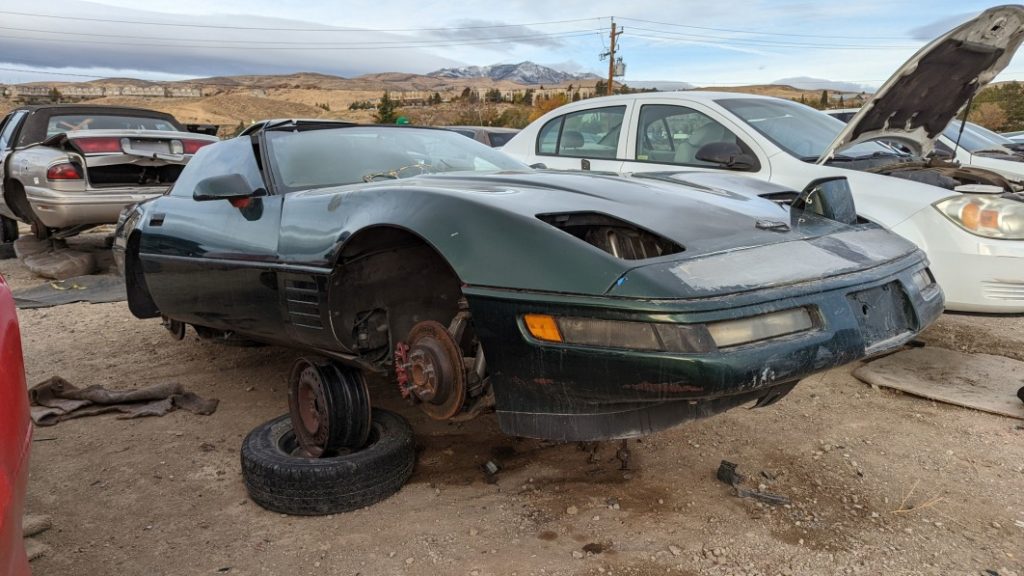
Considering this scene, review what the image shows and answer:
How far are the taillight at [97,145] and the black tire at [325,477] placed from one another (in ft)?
17.3

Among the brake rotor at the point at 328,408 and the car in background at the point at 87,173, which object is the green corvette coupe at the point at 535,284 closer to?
the brake rotor at the point at 328,408

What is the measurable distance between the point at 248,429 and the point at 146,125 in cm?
644

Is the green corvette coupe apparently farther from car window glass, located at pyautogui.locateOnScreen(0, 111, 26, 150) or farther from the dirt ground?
car window glass, located at pyautogui.locateOnScreen(0, 111, 26, 150)

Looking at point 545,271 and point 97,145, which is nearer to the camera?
point 545,271

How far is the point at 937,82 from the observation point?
4109 mm

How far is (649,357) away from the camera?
1.86 meters

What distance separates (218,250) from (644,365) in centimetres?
213

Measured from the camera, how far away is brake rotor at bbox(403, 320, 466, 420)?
7.40 feet

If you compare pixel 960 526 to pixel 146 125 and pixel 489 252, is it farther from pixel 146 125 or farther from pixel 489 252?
pixel 146 125

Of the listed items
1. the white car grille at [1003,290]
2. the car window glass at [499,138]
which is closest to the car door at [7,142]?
the car window glass at [499,138]

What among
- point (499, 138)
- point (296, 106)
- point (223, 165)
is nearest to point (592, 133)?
point (223, 165)

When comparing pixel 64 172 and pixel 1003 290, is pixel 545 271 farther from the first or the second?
pixel 64 172

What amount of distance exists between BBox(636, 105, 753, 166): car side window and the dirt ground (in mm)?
1866

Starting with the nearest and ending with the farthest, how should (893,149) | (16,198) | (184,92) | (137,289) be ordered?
(137,289) < (893,149) < (16,198) < (184,92)
